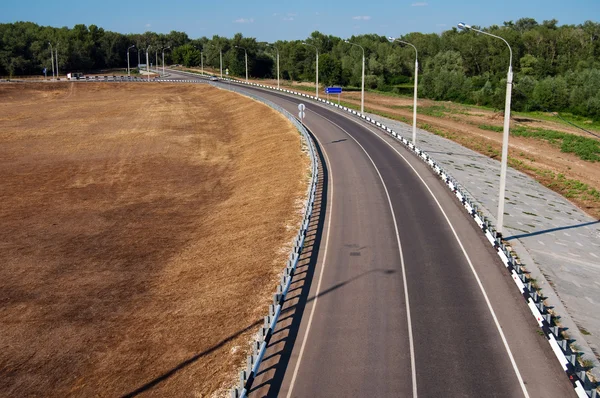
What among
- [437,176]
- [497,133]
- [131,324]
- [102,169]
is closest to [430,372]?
[131,324]

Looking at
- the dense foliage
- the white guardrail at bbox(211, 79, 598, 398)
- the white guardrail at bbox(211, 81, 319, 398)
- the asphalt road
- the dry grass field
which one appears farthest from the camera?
the dense foliage

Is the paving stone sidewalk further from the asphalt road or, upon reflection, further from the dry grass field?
the dry grass field

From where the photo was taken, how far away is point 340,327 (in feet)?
70.3

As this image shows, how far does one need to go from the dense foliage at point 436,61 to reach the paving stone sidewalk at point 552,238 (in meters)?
69.3

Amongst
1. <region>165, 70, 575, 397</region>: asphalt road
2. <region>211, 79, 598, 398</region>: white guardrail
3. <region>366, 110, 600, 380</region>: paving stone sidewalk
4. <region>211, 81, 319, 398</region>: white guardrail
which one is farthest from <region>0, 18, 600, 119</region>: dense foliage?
<region>211, 81, 319, 398</region>: white guardrail

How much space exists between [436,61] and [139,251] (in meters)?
131

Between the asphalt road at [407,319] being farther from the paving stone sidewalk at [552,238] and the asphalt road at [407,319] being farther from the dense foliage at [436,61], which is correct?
the dense foliage at [436,61]

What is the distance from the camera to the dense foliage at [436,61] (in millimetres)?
118125

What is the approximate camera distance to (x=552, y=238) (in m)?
32.6

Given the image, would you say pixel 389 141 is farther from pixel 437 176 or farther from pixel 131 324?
pixel 131 324

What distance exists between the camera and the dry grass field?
20.6 m

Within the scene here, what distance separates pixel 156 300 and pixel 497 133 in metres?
67.7

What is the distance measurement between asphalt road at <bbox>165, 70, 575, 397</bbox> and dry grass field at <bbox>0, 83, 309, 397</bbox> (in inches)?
95.7

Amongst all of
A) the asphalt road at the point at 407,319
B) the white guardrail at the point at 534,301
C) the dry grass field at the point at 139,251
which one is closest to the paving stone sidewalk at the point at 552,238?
the white guardrail at the point at 534,301
